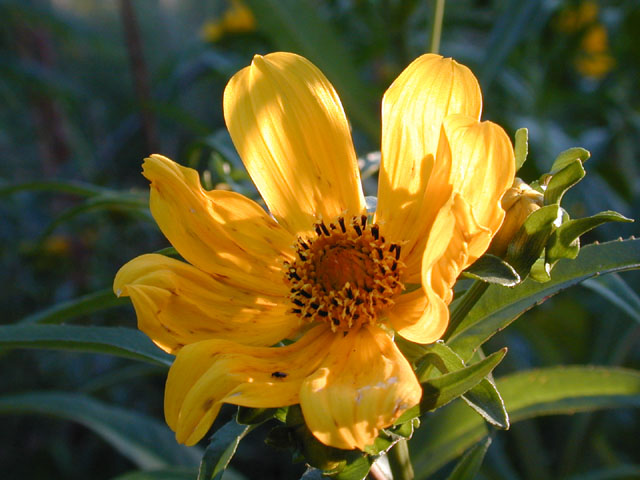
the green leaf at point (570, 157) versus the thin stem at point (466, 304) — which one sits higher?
the green leaf at point (570, 157)

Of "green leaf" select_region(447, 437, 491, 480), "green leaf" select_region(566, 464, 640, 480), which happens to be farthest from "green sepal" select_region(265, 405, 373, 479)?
"green leaf" select_region(566, 464, 640, 480)

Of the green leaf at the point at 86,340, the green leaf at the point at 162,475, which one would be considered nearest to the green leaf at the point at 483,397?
the green leaf at the point at 86,340

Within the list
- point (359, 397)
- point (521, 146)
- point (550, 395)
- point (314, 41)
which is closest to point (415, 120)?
point (521, 146)

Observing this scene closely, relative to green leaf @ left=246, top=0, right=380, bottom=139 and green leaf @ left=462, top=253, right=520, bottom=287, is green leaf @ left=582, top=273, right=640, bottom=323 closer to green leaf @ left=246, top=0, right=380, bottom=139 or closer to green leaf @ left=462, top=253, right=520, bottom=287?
green leaf @ left=462, top=253, right=520, bottom=287

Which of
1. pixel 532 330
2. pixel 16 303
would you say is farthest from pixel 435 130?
pixel 16 303

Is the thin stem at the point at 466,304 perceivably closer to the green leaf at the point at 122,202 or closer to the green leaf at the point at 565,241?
the green leaf at the point at 565,241
